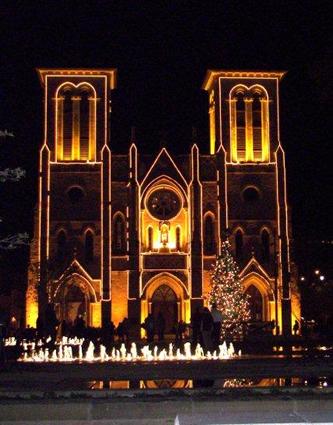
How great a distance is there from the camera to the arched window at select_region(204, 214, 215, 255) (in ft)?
179

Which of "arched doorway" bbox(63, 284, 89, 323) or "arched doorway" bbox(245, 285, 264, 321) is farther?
"arched doorway" bbox(245, 285, 264, 321)

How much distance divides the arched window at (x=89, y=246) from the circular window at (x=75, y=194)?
2.39m

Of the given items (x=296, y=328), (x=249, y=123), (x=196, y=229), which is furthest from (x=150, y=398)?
(x=249, y=123)

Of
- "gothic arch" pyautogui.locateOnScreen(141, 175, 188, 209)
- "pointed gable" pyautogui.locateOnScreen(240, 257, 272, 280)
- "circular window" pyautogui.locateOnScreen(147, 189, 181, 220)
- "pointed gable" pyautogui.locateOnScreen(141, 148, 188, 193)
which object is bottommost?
"pointed gable" pyautogui.locateOnScreen(240, 257, 272, 280)

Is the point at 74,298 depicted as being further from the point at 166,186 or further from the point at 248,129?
the point at 248,129

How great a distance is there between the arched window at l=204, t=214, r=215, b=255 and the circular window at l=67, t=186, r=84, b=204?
8.84m

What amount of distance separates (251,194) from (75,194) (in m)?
12.2

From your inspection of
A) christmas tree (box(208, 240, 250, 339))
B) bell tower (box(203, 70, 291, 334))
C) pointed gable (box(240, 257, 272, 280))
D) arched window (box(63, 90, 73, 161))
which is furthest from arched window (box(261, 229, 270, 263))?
arched window (box(63, 90, 73, 161))

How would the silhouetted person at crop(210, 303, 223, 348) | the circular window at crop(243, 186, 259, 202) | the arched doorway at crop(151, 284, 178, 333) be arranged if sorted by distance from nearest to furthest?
the silhouetted person at crop(210, 303, 223, 348), the arched doorway at crop(151, 284, 178, 333), the circular window at crop(243, 186, 259, 202)

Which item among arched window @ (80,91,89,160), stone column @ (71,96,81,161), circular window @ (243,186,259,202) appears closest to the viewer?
stone column @ (71,96,81,161)

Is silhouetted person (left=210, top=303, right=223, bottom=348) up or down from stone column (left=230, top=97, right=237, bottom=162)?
down

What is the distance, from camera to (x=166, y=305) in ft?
178

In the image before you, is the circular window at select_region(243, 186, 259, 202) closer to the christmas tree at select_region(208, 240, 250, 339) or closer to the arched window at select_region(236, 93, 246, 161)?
the arched window at select_region(236, 93, 246, 161)

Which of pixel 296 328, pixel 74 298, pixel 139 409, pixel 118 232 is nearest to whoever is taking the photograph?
pixel 139 409
